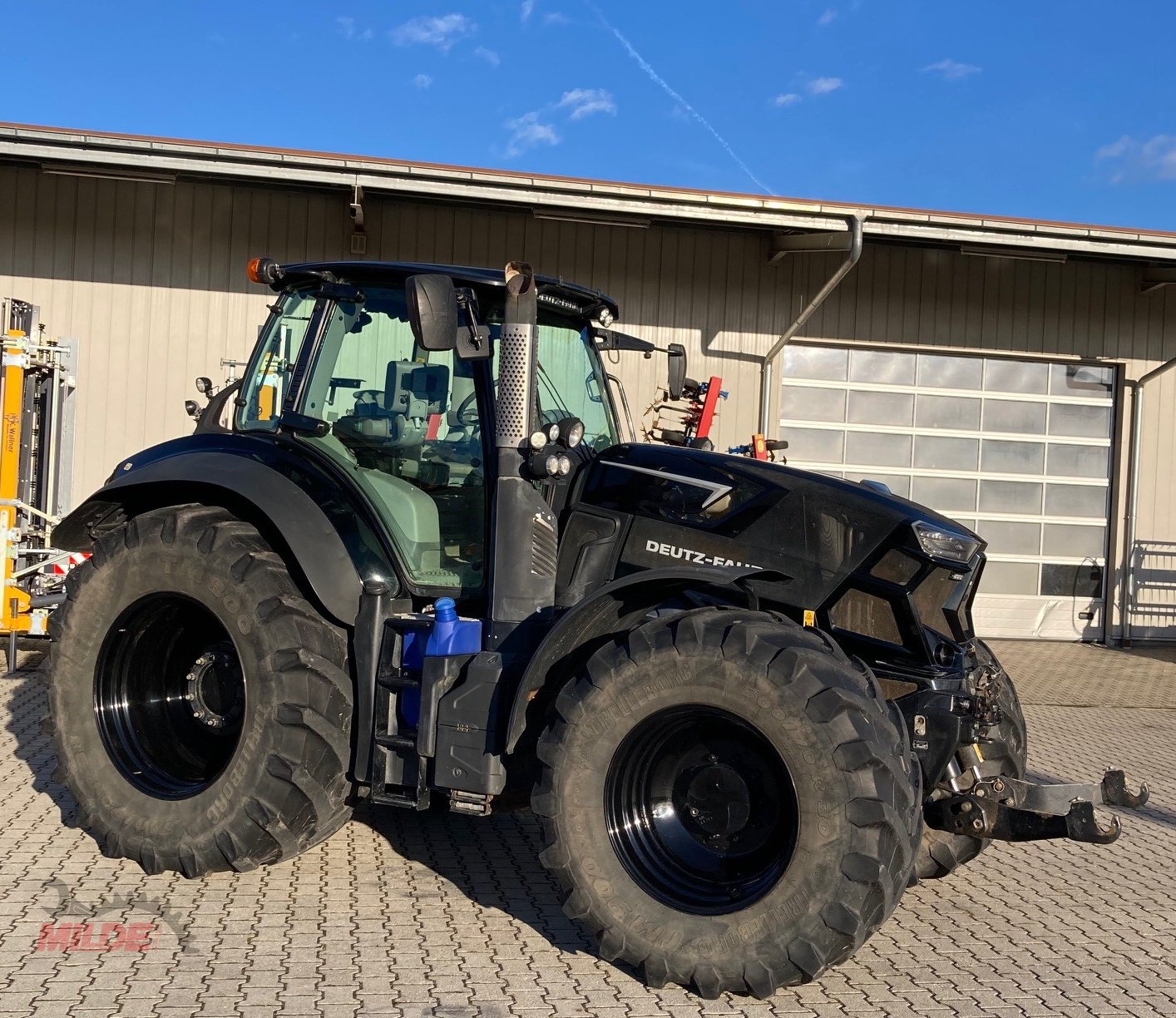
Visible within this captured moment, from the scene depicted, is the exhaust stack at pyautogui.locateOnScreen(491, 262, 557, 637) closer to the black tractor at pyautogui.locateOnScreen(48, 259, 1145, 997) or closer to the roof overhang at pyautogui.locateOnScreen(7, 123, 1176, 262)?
the black tractor at pyautogui.locateOnScreen(48, 259, 1145, 997)

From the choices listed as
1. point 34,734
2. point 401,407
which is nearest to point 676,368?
point 401,407

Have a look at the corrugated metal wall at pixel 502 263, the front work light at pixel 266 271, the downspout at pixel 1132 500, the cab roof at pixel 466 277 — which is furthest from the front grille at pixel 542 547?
the downspout at pixel 1132 500

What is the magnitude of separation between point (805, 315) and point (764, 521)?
8953mm

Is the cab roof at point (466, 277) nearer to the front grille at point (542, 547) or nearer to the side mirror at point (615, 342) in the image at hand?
the side mirror at point (615, 342)

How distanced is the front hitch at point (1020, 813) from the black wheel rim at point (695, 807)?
666 millimetres

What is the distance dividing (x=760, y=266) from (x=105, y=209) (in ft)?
22.7

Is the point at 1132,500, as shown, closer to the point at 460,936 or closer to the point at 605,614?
the point at 605,614

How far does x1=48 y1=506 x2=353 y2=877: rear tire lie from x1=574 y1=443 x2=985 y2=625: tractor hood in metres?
1.22

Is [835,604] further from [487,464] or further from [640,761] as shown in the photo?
[487,464]

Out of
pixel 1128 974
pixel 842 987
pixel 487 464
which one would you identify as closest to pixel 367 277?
pixel 487 464

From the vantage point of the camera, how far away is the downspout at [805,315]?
11992mm

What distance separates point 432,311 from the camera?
156 inches

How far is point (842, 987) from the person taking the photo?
3781 mm

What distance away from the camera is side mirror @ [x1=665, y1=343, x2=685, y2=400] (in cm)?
542
